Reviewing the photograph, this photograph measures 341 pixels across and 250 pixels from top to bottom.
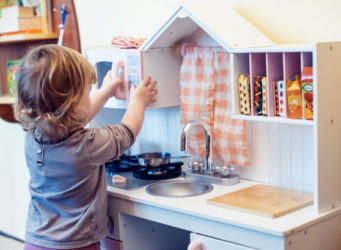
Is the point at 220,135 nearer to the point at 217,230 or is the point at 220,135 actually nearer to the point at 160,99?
the point at 160,99

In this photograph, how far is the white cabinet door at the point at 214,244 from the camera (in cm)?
151

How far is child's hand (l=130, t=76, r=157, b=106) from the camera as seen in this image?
1.93m

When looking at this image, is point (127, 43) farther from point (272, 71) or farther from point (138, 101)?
point (272, 71)

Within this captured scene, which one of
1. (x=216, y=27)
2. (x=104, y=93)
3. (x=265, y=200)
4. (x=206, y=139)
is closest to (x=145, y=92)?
(x=104, y=93)

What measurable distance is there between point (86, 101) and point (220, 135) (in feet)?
1.82

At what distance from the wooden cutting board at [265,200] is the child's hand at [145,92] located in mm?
475

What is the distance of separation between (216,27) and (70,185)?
68cm

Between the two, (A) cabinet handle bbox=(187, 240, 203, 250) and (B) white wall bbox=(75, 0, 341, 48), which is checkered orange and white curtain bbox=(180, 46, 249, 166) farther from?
(A) cabinet handle bbox=(187, 240, 203, 250)

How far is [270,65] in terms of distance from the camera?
63.6 inches

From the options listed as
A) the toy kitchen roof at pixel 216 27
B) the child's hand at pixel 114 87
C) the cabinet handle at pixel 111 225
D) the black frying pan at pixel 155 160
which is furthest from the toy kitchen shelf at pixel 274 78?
the cabinet handle at pixel 111 225

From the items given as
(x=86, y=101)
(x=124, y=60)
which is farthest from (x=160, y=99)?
(x=86, y=101)

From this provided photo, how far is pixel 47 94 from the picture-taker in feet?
5.06

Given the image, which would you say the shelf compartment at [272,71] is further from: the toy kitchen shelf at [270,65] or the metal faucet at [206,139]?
the metal faucet at [206,139]

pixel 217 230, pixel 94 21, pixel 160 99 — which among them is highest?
pixel 94 21
